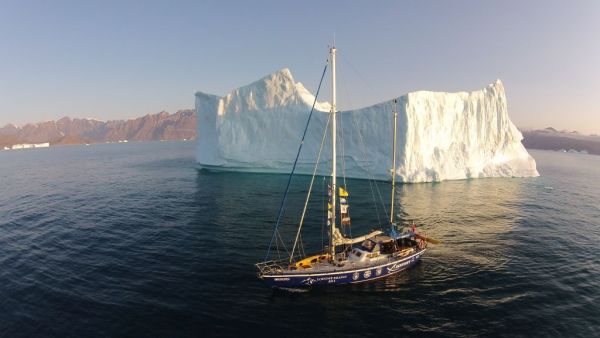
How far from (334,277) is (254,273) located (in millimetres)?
5450

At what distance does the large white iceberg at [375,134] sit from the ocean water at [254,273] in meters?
14.5

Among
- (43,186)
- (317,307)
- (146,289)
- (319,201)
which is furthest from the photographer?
(43,186)

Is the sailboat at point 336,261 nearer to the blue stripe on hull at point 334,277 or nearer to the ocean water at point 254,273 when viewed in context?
the blue stripe on hull at point 334,277

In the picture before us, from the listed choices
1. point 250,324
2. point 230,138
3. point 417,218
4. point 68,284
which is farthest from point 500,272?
point 230,138

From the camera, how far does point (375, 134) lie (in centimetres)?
5803

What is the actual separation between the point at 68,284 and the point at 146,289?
5.48 meters

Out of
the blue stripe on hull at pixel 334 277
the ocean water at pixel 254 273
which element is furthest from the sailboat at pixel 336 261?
the ocean water at pixel 254 273

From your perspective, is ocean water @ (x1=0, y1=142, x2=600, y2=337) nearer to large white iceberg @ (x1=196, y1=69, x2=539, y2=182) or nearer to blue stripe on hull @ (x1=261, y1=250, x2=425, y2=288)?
blue stripe on hull @ (x1=261, y1=250, x2=425, y2=288)

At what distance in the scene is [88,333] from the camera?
1656 centimetres

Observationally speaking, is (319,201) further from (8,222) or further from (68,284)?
(8,222)

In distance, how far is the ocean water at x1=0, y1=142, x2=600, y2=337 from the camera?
17406 mm

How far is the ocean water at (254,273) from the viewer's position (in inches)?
685

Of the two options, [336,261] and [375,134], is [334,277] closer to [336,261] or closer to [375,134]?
[336,261]

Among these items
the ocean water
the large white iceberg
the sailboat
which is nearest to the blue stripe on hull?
the sailboat
